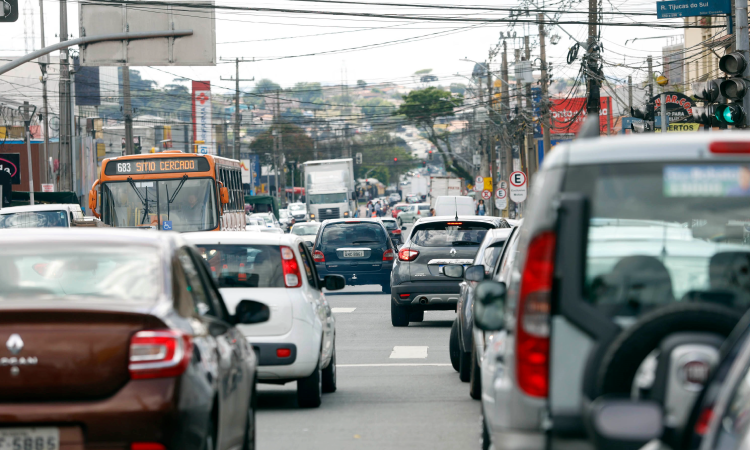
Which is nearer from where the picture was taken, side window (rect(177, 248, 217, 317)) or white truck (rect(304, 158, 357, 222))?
side window (rect(177, 248, 217, 317))

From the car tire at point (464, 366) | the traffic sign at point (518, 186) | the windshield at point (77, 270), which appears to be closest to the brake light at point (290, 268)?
the car tire at point (464, 366)

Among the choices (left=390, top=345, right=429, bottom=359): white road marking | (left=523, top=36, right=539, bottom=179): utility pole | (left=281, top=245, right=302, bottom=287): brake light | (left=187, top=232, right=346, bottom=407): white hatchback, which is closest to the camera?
(left=187, top=232, right=346, bottom=407): white hatchback

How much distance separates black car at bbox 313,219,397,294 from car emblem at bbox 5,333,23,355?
20.3 meters

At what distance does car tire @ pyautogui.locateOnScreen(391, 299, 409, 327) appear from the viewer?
58.8ft

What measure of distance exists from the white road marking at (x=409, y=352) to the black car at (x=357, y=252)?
1036 centimetres

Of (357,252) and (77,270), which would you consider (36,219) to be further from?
(77,270)

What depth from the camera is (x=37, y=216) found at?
2364 centimetres

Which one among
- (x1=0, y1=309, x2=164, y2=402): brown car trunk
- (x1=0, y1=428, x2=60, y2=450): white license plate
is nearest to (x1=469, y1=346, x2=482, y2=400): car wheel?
(x1=0, y1=309, x2=164, y2=402): brown car trunk

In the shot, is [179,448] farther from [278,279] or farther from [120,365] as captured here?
[278,279]

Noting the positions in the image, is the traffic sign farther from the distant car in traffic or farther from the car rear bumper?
the car rear bumper

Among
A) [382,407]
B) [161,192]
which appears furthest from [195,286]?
[161,192]

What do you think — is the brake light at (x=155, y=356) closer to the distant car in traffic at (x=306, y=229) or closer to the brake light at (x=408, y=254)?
the brake light at (x=408, y=254)

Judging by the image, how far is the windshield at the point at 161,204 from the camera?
2488 centimetres

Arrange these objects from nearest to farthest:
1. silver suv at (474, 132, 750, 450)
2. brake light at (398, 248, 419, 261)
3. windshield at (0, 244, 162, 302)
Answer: silver suv at (474, 132, 750, 450) < windshield at (0, 244, 162, 302) < brake light at (398, 248, 419, 261)
